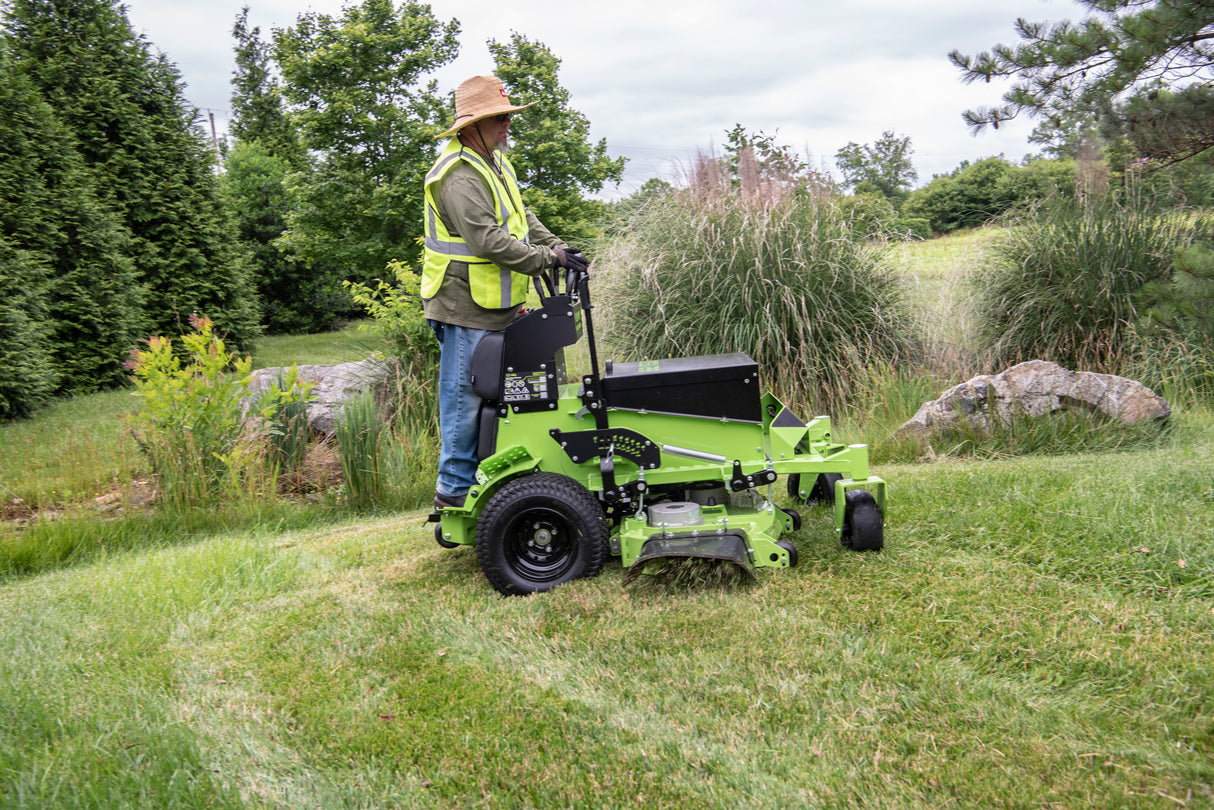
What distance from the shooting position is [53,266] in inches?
440

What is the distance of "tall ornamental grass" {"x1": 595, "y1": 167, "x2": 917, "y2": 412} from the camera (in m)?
6.38

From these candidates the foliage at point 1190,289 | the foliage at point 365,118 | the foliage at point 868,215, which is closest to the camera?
the foliage at point 1190,289

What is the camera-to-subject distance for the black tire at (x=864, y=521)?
138 inches

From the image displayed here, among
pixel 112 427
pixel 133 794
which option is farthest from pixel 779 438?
pixel 112 427

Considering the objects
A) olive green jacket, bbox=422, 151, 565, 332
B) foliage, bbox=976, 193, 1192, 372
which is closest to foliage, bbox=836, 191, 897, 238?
foliage, bbox=976, 193, 1192, 372

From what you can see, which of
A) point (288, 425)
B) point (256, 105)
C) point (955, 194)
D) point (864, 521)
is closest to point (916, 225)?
point (955, 194)

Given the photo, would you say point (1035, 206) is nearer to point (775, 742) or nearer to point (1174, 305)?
point (1174, 305)

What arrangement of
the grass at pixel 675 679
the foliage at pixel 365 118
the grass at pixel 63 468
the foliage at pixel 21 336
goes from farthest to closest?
the foliage at pixel 365 118, the foliage at pixel 21 336, the grass at pixel 63 468, the grass at pixel 675 679

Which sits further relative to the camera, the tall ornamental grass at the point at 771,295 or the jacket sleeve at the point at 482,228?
the tall ornamental grass at the point at 771,295

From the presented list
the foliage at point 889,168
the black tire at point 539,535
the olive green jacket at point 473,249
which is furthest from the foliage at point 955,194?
the black tire at point 539,535

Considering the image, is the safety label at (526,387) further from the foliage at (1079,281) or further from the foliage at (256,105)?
the foliage at (256,105)

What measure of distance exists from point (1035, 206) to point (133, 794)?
24.1 ft

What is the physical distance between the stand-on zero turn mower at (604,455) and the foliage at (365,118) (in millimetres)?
11611

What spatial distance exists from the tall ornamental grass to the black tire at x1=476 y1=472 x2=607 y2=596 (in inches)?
122
